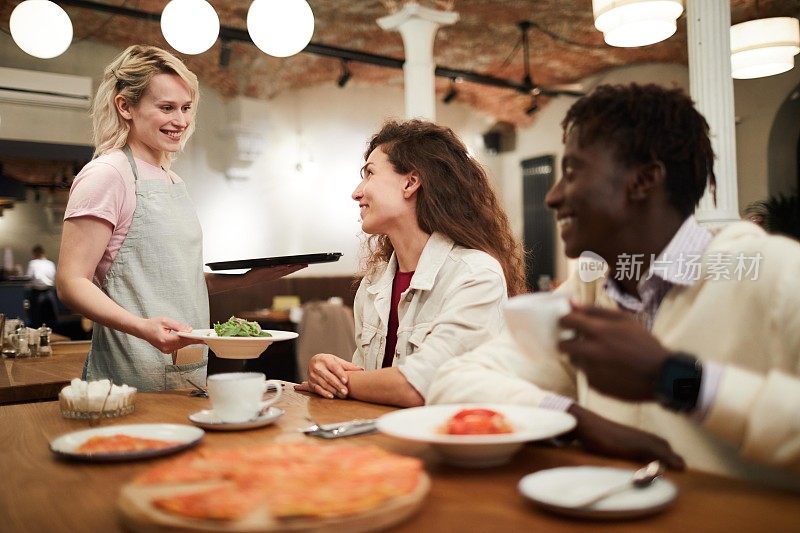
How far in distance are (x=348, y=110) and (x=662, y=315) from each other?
900 centimetres

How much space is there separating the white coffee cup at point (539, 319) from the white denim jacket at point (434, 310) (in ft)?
2.73

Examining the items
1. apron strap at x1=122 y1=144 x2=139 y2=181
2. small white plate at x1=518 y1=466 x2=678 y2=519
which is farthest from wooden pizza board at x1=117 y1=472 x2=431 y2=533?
apron strap at x1=122 y1=144 x2=139 y2=181

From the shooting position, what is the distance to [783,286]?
1.06 meters

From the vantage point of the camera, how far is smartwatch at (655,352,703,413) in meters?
0.92

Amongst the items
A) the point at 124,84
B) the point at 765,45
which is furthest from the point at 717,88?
the point at 124,84

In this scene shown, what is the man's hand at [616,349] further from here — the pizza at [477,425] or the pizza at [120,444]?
the pizza at [120,444]

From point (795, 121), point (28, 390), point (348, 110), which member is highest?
point (348, 110)

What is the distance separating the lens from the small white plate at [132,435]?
1.17 metres

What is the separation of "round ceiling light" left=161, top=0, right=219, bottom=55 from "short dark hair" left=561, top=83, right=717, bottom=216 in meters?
2.99

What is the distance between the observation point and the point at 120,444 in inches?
48.0

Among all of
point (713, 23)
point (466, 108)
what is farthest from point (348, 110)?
point (713, 23)

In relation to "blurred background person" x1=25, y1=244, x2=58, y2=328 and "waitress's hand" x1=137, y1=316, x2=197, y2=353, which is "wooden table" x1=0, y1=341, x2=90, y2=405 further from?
"blurred background person" x1=25, y1=244, x2=58, y2=328

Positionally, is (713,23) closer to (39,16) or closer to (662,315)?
(662,315)

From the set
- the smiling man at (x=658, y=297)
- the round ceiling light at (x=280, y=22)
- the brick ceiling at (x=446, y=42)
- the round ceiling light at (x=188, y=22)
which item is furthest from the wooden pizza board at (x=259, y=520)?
the brick ceiling at (x=446, y=42)
